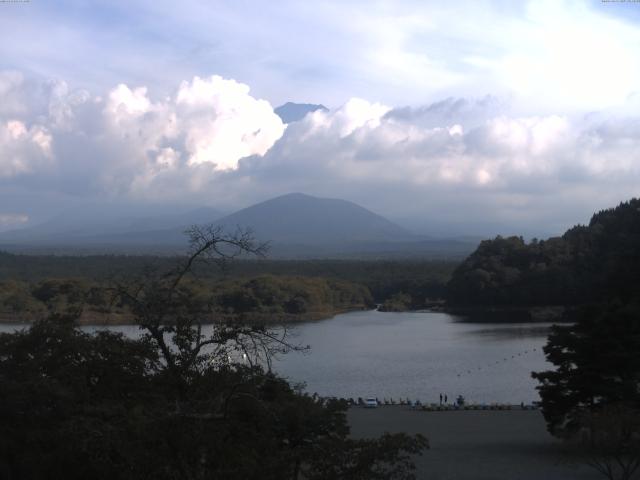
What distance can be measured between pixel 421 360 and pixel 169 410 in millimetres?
21237

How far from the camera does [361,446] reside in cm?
462

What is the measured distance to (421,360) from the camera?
82.7ft

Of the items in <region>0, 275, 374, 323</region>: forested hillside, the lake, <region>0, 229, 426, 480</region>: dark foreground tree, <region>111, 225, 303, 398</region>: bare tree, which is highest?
<region>111, 225, 303, 398</region>: bare tree

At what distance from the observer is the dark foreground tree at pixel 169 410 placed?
4.27 meters

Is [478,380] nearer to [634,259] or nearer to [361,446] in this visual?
[634,259]

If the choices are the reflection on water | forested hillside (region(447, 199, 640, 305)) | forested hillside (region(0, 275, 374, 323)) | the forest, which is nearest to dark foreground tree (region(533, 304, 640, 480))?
the reflection on water

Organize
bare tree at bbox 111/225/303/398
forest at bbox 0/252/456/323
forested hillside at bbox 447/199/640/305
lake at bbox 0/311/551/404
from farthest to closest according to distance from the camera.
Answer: forested hillside at bbox 447/199/640/305 → forest at bbox 0/252/456/323 → lake at bbox 0/311/551/404 → bare tree at bbox 111/225/303/398

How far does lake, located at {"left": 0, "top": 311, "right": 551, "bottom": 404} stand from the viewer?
19922mm

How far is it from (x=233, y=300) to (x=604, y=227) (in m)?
20.2

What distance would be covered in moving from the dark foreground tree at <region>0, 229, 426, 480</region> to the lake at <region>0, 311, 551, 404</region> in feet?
23.3

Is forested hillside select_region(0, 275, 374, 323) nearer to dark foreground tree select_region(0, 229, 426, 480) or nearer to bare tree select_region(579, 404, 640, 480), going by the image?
bare tree select_region(579, 404, 640, 480)

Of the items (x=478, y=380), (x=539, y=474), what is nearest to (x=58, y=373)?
(x=539, y=474)

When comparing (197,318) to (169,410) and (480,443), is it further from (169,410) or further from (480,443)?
(480,443)

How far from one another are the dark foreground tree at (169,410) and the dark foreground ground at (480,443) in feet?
12.1
